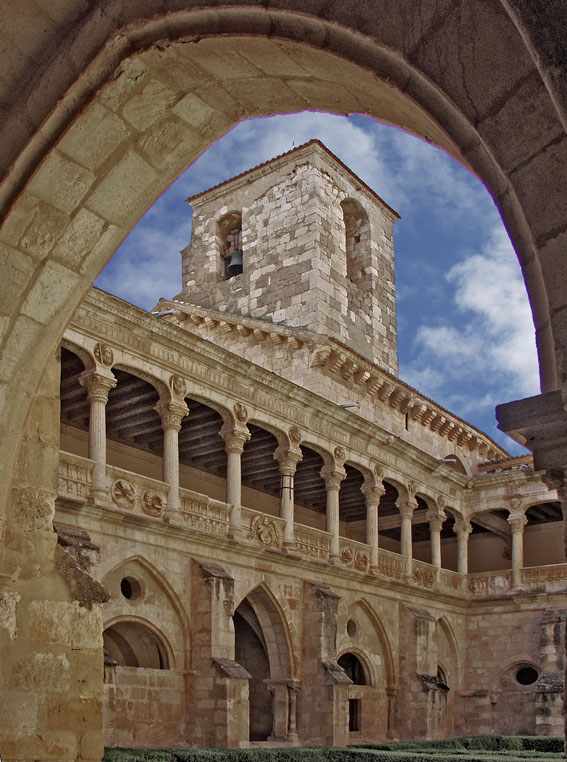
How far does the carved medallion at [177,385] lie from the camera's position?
17.0 metres

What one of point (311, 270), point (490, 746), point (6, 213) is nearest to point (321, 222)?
point (311, 270)

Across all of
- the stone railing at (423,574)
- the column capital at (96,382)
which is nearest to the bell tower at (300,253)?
the stone railing at (423,574)

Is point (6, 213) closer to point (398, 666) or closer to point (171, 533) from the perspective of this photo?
point (171, 533)

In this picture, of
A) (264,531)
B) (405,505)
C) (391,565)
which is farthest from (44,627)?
(405,505)

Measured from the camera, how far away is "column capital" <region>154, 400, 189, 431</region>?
1697 cm

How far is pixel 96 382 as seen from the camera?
15562 mm

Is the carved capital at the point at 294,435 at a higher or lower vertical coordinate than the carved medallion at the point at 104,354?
lower

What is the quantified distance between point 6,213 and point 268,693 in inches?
673

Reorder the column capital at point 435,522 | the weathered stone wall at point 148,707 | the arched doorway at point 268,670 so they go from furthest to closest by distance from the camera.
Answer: the column capital at point 435,522, the arched doorway at point 268,670, the weathered stone wall at point 148,707

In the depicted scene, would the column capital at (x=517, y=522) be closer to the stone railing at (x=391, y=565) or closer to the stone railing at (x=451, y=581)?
the stone railing at (x=451, y=581)

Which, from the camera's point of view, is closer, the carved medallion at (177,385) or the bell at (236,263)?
the carved medallion at (177,385)

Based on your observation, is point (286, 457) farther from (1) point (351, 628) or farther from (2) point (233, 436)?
(1) point (351, 628)

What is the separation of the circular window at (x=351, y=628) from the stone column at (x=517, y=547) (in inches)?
233

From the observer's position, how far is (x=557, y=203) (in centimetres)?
227
